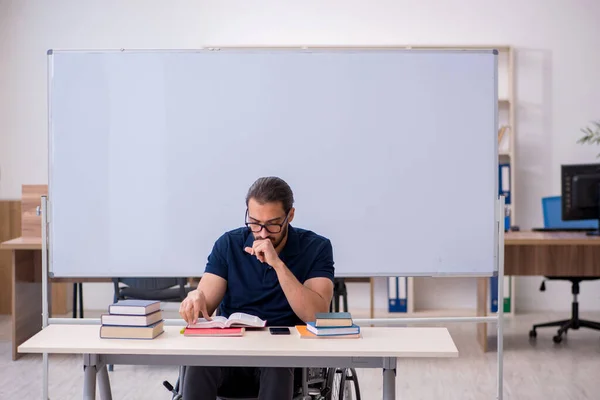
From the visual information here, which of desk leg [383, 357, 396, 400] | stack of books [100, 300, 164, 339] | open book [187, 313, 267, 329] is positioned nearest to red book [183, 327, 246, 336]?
open book [187, 313, 267, 329]

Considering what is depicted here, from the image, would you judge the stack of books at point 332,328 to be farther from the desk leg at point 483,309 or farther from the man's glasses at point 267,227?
the desk leg at point 483,309

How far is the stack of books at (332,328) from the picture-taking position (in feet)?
8.50

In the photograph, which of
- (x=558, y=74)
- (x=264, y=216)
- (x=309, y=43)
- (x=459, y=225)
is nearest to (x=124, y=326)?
(x=264, y=216)

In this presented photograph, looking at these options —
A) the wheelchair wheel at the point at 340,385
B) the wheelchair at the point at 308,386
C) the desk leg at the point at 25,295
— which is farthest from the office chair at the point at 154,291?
the wheelchair at the point at 308,386

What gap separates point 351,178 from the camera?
367 centimetres

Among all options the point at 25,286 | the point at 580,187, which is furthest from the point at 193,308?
the point at 580,187

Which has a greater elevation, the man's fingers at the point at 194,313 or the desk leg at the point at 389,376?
the man's fingers at the point at 194,313

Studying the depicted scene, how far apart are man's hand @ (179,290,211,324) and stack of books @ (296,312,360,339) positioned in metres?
0.38

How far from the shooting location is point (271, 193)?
2.88 meters

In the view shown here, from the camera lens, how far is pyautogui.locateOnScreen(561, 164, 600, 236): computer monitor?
5.18 m

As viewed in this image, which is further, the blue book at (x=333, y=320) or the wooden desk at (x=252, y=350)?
the blue book at (x=333, y=320)

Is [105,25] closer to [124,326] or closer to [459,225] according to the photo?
[459,225]

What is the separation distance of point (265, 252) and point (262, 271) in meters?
0.16

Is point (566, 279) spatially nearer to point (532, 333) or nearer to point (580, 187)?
point (532, 333)
